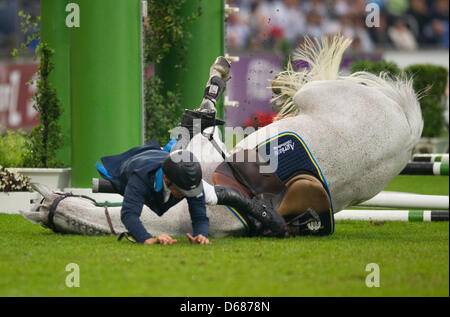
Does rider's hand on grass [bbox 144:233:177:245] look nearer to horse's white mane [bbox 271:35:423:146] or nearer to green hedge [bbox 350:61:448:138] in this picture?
horse's white mane [bbox 271:35:423:146]

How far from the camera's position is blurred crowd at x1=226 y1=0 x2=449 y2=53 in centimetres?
1388

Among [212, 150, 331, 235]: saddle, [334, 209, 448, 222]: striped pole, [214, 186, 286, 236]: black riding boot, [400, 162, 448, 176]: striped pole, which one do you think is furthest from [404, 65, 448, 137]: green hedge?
[214, 186, 286, 236]: black riding boot

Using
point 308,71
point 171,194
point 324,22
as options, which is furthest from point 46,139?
point 324,22

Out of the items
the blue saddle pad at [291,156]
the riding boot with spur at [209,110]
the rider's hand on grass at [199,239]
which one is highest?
the riding boot with spur at [209,110]

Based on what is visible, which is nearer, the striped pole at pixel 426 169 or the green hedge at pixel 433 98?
the striped pole at pixel 426 169

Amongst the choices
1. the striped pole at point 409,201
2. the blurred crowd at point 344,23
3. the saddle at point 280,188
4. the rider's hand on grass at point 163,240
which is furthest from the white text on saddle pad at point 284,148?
the blurred crowd at point 344,23

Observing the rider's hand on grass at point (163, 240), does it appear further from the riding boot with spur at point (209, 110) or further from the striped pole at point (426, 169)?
the striped pole at point (426, 169)

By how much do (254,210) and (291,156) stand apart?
1.54ft

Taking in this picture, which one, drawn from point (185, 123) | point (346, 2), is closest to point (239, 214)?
point (185, 123)

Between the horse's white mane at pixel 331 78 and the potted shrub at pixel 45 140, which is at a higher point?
the horse's white mane at pixel 331 78

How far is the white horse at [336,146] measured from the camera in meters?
4.70

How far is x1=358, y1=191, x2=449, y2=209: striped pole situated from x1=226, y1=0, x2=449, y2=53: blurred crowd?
7.07 metres

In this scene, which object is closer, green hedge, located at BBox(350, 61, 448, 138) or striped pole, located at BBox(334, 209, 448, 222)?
striped pole, located at BBox(334, 209, 448, 222)

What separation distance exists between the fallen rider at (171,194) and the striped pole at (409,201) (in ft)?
5.08
